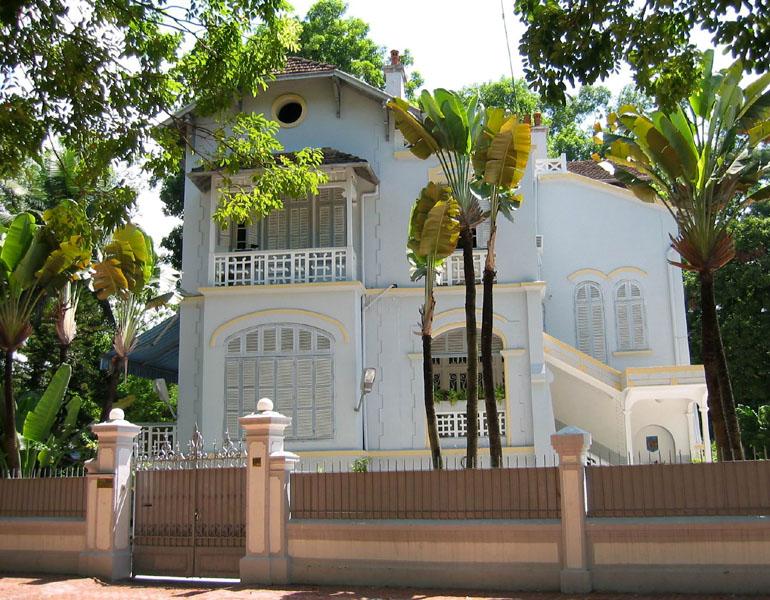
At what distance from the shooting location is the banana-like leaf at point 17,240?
15.9 meters

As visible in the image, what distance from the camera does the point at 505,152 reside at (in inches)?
535

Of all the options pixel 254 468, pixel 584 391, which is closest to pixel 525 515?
pixel 254 468

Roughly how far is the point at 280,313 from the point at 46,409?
15.9 feet

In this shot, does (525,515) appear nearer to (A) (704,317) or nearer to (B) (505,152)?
(A) (704,317)

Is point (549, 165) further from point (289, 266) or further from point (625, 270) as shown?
point (289, 266)

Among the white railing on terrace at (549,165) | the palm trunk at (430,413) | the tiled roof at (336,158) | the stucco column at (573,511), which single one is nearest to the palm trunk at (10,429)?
the tiled roof at (336,158)

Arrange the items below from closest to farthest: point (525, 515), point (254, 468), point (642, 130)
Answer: point (525, 515) → point (254, 468) → point (642, 130)

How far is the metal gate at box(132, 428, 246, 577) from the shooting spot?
1194 cm

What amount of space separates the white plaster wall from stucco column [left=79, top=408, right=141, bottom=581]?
12555 millimetres

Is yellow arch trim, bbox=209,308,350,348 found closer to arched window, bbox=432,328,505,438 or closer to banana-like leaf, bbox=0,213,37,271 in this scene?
arched window, bbox=432,328,505,438

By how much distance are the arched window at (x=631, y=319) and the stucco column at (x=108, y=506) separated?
13.1m

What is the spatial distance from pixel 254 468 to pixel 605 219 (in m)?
13.6

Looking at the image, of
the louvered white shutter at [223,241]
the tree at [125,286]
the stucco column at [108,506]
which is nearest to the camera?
the stucco column at [108,506]

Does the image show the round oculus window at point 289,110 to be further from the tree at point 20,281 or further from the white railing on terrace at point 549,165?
the white railing on terrace at point 549,165
